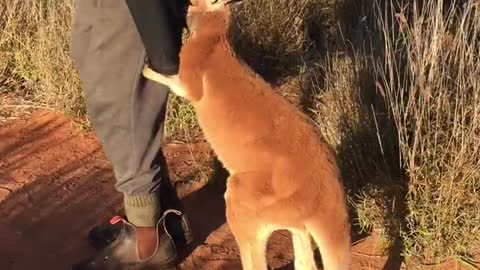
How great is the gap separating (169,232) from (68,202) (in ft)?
2.45

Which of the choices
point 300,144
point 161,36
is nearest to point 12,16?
point 161,36

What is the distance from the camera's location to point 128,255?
13.4ft

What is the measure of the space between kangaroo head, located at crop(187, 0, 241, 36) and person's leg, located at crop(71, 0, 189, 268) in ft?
0.88

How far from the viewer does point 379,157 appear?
452 centimetres

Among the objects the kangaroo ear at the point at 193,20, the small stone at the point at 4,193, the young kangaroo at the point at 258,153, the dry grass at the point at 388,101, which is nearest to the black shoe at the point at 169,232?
the small stone at the point at 4,193

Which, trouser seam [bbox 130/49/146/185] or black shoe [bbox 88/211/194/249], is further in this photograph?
black shoe [bbox 88/211/194/249]

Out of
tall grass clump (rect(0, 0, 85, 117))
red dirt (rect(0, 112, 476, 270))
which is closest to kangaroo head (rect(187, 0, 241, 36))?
red dirt (rect(0, 112, 476, 270))

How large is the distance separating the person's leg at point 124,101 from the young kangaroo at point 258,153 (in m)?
0.14

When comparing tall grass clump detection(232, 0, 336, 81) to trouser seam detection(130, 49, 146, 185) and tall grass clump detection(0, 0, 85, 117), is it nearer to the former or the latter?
tall grass clump detection(0, 0, 85, 117)

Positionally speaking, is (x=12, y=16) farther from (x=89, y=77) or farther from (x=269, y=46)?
(x=89, y=77)

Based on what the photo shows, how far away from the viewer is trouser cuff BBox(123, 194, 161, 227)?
13.0 feet

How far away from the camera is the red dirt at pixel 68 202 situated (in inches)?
167

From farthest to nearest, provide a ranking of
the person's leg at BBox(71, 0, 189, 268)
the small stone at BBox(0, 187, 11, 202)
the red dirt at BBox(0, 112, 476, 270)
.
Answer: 1. the small stone at BBox(0, 187, 11, 202)
2. the red dirt at BBox(0, 112, 476, 270)
3. the person's leg at BBox(71, 0, 189, 268)

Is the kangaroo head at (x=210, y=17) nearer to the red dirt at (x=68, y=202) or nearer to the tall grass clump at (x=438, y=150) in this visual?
the tall grass clump at (x=438, y=150)
